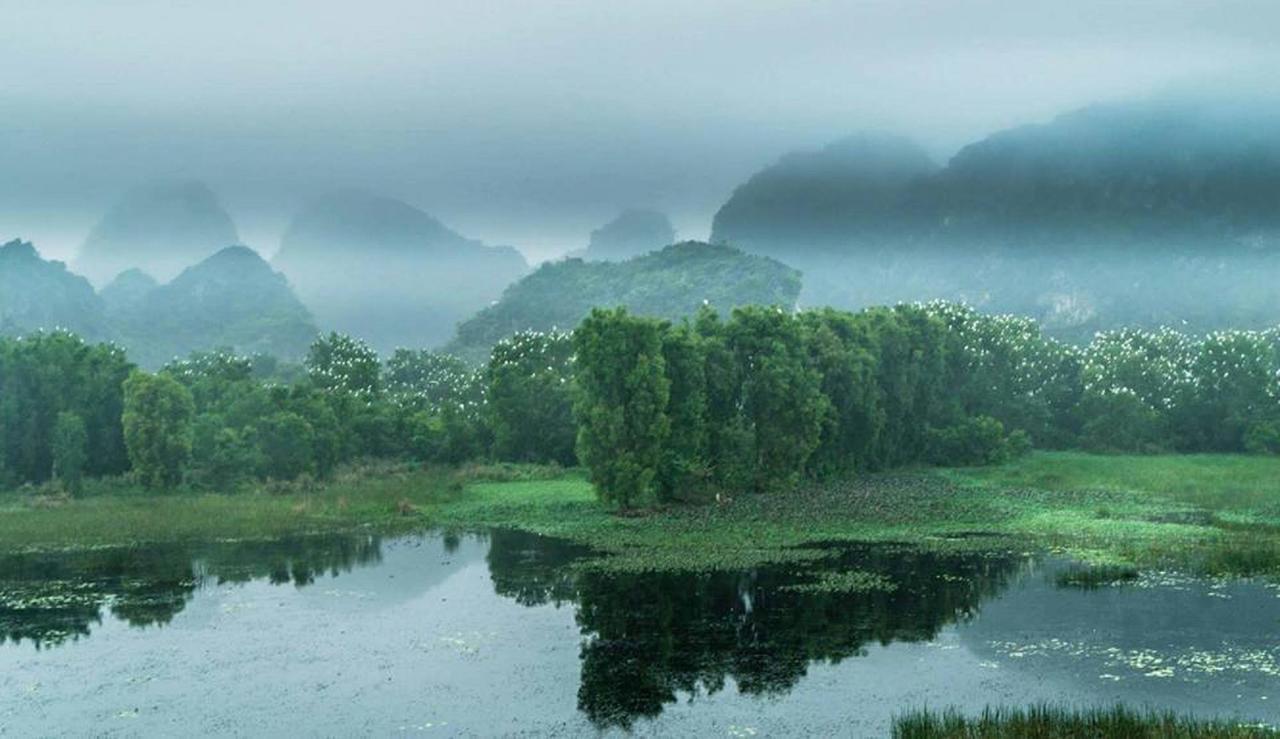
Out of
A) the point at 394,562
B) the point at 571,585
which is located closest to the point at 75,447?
the point at 394,562

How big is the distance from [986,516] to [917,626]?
68.6ft

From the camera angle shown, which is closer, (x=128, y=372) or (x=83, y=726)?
(x=83, y=726)

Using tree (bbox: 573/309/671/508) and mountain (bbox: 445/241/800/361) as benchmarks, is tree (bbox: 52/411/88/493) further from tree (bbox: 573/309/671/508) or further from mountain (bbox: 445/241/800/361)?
mountain (bbox: 445/241/800/361)

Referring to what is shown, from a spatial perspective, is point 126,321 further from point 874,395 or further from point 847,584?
point 847,584

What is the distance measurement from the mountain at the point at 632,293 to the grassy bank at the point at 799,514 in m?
106

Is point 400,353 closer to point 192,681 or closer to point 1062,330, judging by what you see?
point 192,681

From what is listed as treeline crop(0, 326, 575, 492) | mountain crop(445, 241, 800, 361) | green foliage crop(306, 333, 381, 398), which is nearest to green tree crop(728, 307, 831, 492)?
treeline crop(0, 326, 575, 492)

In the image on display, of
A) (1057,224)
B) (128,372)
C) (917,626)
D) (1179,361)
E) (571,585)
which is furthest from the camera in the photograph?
(1057,224)

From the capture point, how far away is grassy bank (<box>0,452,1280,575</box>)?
147 ft

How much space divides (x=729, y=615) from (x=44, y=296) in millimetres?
165551

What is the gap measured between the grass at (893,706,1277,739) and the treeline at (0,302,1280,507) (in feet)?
110

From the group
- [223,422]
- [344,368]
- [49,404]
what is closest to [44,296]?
[344,368]

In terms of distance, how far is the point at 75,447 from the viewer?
63156 mm

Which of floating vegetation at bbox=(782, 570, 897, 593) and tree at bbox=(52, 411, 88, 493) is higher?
tree at bbox=(52, 411, 88, 493)
